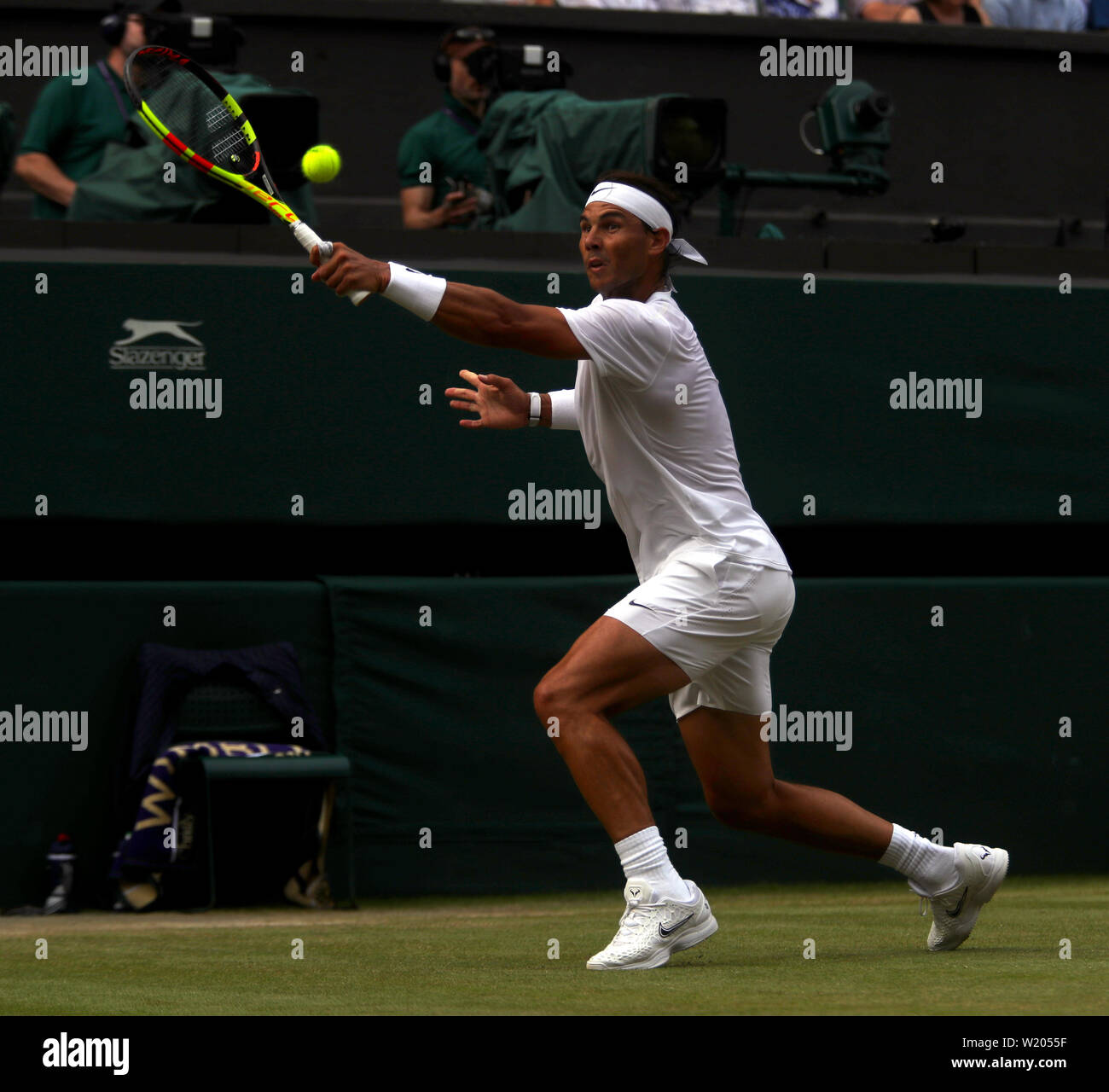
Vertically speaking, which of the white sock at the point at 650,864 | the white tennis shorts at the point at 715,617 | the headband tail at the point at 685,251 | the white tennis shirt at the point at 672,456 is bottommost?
the white sock at the point at 650,864

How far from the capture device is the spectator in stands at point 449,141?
356 inches

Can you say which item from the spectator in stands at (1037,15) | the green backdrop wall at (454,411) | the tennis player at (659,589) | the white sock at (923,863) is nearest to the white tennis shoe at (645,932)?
the tennis player at (659,589)

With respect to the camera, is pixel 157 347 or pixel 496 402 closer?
pixel 496 402

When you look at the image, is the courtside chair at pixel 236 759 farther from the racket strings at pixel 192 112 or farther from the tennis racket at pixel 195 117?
the racket strings at pixel 192 112

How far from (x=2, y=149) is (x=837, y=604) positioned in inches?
157

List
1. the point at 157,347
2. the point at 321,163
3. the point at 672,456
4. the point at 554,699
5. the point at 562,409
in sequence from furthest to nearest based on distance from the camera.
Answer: the point at 157,347 → the point at 321,163 → the point at 562,409 → the point at 672,456 → the point at 554,699

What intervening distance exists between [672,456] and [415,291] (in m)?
0.92

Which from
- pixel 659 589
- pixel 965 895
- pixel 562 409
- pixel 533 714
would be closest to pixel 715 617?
pixel 659 589

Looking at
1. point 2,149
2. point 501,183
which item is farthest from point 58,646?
point 501,183

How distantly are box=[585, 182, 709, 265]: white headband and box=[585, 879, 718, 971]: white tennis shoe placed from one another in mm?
1654

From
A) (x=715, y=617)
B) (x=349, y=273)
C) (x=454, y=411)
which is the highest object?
(x=349, y=273)

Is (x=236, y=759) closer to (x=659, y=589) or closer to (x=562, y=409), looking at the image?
(x=562, y=409)

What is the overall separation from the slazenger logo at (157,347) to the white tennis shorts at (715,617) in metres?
3.30
